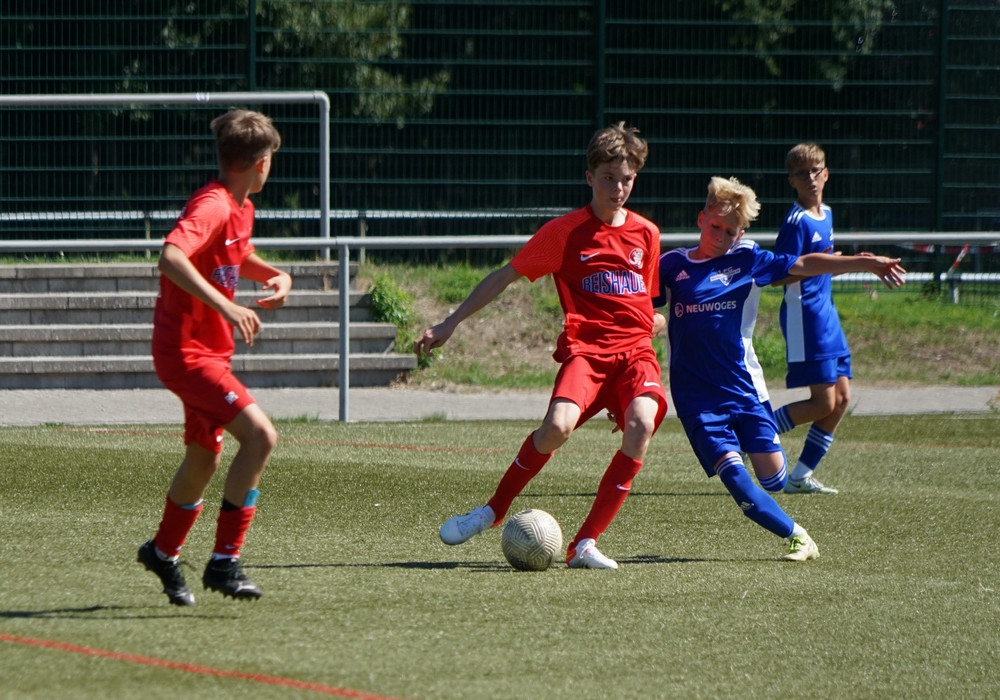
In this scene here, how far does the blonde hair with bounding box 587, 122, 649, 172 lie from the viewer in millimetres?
5609

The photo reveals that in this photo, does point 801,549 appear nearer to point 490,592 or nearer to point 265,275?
point 490,592

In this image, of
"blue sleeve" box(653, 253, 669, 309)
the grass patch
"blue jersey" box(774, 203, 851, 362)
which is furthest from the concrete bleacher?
"blue sleeve" box(653, 253, 669, 309)

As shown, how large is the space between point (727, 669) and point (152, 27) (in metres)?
12.3

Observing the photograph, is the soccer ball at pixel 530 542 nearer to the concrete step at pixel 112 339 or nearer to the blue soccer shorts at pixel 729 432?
the blue soccer shorts at pixel 729 432

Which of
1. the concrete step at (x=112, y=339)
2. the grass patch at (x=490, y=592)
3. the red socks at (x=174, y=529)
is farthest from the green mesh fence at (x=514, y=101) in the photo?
→ the red socks at (x=174, y=529)

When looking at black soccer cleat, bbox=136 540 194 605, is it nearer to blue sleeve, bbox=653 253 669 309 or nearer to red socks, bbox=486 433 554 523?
red socks, bbox=486 433 554 523

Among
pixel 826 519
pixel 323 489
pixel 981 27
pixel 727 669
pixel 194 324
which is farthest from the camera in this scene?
pixel 981 27

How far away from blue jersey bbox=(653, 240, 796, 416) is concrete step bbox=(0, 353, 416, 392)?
5646mm

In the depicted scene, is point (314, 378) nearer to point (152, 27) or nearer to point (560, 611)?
point (152, 27)

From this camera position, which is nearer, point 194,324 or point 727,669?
point 727,669

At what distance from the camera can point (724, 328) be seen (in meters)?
6.00

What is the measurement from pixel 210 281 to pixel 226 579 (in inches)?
39.5

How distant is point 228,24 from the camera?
1471 centimetres

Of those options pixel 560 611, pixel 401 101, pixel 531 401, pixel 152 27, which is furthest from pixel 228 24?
pixel 560 611
